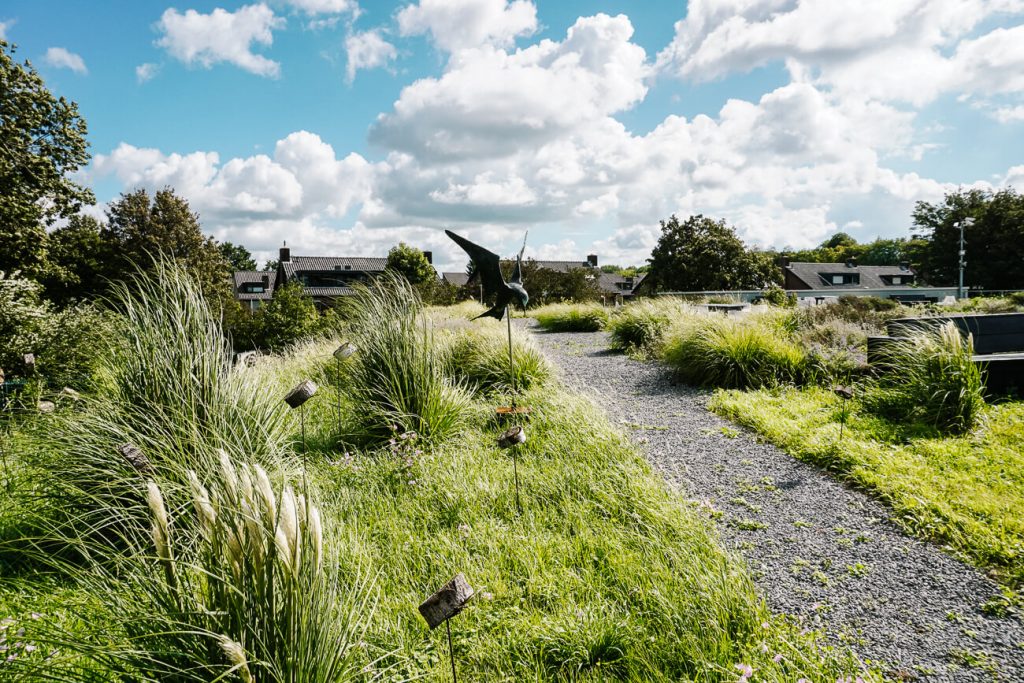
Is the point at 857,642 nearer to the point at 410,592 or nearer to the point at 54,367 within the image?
the point at 410,592

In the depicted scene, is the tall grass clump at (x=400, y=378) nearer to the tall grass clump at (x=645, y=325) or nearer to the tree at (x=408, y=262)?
the tall grass clump at (x=645, y=325)

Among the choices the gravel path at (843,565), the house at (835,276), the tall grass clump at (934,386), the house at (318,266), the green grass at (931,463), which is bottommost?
the gravel path at (843,565)

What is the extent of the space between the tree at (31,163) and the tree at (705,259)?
2527cm

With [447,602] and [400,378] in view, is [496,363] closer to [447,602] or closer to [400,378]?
[400,378]

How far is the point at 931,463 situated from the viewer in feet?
12.9

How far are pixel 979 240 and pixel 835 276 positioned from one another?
19.0m

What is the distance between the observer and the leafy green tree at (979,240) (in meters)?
28.0

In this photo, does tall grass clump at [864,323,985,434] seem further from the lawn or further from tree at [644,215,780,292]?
tree at [644,215,780,292]

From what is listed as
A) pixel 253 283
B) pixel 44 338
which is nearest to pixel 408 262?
pixel 253 283

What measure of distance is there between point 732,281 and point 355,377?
89.9ft

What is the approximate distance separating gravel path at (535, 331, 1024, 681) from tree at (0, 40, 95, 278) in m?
16.1

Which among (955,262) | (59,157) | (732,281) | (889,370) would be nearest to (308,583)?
(889,370)

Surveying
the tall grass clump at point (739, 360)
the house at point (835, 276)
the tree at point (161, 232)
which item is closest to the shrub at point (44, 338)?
the tall grass clump at point (739, 360)

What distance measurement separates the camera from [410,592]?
7.97 feet
